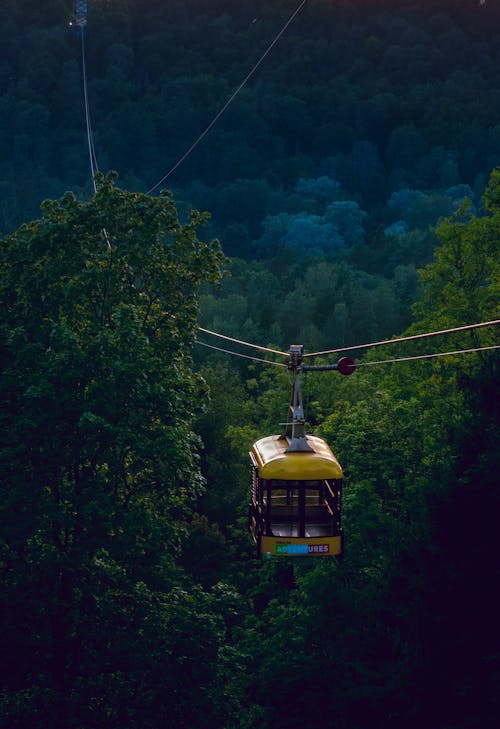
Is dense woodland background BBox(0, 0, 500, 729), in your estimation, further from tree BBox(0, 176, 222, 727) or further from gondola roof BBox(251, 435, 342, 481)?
gondola roof BBox(251, 435, 342, 481)

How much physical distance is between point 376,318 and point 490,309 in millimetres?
35125

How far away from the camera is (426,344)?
35.0 m

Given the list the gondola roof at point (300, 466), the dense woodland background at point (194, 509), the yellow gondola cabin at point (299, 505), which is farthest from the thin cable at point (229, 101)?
the gondola roof at point (300, 466)

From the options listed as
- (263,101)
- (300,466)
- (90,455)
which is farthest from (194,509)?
(263,101)

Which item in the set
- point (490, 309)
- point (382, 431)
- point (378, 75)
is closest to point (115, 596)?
point (382, 431)

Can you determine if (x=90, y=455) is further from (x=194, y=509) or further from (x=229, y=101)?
(x=229, y=101)

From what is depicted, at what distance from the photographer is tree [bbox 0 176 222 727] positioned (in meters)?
22.3

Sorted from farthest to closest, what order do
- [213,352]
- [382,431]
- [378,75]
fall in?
[378,75], [213,352], [382,431]

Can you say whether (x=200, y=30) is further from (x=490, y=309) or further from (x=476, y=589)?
(x=476, y=589)

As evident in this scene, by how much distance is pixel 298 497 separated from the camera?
1716 cm

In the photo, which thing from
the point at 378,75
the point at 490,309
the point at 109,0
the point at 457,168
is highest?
the point at 109,0

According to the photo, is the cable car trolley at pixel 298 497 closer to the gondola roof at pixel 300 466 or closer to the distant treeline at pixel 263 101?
the gondola roof at pixel 300 466

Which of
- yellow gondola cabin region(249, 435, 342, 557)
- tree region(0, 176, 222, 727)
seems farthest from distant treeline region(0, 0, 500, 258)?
yellow gondola cabin region(249, 435, 342, 557)

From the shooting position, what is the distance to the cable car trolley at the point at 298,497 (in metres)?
16.9
